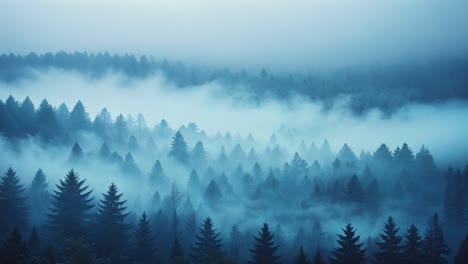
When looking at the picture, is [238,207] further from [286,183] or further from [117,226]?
[117,226]

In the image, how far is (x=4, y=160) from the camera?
315 feet

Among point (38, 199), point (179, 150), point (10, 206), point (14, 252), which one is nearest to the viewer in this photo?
point (14, 252)

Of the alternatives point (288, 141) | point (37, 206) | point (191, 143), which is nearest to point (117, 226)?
point (37, 206)

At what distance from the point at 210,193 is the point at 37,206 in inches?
1210

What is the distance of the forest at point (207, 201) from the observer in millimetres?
67000

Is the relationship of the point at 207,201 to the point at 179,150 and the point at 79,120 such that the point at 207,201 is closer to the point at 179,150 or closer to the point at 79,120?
the point at 179,150

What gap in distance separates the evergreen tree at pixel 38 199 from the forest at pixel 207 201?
0.54 ft

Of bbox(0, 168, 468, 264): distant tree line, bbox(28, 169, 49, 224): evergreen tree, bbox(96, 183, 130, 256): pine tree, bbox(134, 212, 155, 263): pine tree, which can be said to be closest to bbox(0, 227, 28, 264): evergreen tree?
bbox(0, 168, 468, 264): distant tree line

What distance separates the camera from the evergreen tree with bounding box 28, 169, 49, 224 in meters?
79.9

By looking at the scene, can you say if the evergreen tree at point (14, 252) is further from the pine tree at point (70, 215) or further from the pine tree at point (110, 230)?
the pine tree at point (70, 215)

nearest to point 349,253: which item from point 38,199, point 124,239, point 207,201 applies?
point 124,239

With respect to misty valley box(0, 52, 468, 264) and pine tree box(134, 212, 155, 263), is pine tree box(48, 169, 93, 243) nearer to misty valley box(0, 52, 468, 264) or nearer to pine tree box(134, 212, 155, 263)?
misty valley box(0, 52, 468, 264)

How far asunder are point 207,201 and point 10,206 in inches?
1395

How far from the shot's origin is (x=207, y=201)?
9662 cm
